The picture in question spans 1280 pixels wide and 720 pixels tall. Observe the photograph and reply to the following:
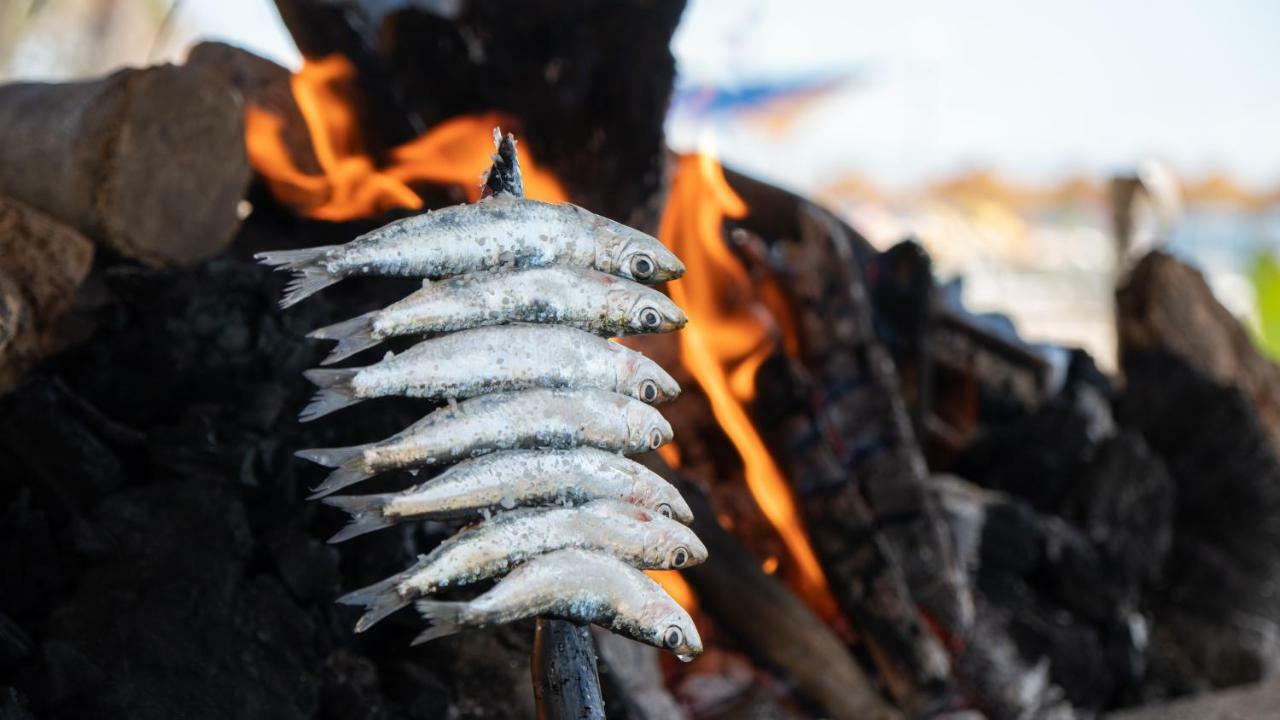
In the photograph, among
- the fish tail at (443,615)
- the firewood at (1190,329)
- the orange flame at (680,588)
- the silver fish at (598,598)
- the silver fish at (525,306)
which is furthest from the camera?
the firewood at (1190,329)

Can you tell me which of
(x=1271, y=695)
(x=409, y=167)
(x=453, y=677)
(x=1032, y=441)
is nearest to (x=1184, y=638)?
(x=1271, y=695)

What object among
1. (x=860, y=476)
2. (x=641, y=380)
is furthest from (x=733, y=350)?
(x=641, y=380)

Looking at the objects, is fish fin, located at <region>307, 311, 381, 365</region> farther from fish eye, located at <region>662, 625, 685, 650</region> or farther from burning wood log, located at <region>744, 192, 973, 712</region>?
burning wood log, located at <region>744, 192, 973, 712</region>

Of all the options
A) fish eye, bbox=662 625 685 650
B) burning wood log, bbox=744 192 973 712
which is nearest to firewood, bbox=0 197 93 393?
fish eye, bbox=662 625 685 650

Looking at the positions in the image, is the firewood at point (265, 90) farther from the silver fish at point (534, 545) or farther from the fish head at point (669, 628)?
the fish head at point (669, 628)

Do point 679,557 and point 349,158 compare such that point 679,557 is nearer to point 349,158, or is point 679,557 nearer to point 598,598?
point 598,598

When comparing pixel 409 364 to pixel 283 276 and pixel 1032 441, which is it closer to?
pixel 283 276

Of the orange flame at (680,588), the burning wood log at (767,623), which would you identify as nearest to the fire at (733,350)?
the burning wood log at (767,623)
